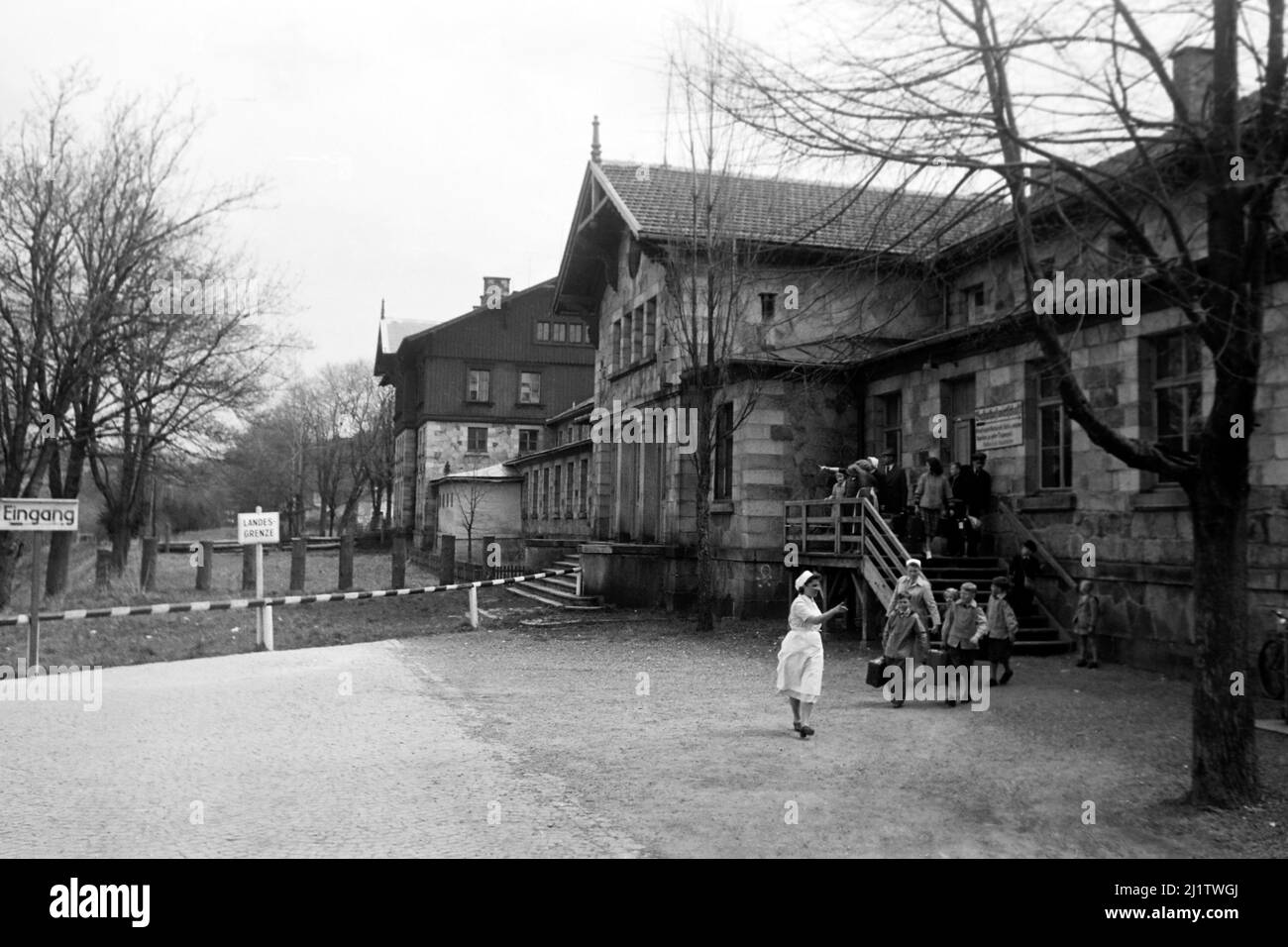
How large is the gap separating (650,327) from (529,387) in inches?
1152

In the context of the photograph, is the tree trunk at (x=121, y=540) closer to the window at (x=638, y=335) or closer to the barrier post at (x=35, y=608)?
the window at (x=638, y=335)

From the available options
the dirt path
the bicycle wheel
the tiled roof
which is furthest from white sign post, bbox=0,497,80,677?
the bicycle wheel

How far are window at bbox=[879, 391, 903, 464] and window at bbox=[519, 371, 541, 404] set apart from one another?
35.0m

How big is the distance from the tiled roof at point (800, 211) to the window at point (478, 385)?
1150 inches

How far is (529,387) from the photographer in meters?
57.4

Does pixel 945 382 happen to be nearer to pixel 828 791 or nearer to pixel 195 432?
pixel 828 791

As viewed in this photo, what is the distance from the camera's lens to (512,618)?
23.4 meters

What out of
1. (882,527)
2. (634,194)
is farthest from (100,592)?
(882,527)

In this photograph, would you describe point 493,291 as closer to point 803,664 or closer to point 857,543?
point 857,543

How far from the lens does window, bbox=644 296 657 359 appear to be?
28.3 meters

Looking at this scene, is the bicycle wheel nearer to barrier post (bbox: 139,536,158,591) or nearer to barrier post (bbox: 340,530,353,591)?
barrier post (bbox: 340,530,353,591)

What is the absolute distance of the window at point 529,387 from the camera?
57.2 metres

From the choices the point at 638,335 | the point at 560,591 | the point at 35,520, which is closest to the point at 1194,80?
the point at 35,520
